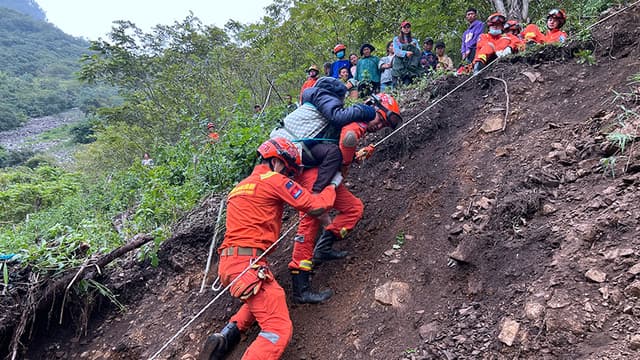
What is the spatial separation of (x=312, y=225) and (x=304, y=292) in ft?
1.98

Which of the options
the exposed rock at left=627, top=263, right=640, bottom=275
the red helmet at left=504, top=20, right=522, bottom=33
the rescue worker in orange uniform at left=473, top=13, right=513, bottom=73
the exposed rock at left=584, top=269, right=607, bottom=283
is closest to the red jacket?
the exposed rock at left=584, top=269, right=607, bottom=283

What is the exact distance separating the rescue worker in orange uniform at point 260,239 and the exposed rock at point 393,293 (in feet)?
2.48

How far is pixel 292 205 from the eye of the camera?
3.32 metres

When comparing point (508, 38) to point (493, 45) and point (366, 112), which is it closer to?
point (493, 45)

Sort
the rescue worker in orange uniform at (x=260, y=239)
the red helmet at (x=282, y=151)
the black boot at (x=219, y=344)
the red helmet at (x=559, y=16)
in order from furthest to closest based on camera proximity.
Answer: the red helmet at (x=559, y=16) → the red helmet at (x=282, y=151) → the black boot at (x=219, y=344) → the rescue worker in orange uniform at (x=260, y=239)

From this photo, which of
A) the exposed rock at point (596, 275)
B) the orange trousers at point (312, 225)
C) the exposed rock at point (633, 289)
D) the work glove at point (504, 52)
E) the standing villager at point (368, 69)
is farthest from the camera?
the standing villager at point (368, 69)

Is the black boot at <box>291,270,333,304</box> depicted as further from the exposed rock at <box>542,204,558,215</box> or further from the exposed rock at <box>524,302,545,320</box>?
the exposed rock at <box>542,204,558,215</box>

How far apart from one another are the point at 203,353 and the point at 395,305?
1600mm

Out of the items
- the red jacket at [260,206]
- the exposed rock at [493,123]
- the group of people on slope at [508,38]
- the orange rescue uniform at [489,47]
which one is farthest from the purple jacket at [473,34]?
the red jacket at [260,206]

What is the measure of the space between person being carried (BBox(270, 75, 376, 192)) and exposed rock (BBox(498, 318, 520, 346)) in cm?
187

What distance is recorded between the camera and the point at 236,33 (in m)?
18.6

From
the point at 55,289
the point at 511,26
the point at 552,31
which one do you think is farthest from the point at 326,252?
the point at 511,26

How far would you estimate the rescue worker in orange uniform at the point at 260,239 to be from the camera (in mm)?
3035

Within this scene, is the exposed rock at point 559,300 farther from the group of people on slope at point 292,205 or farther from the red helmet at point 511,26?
the red helmet at point 511,26
